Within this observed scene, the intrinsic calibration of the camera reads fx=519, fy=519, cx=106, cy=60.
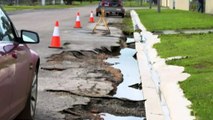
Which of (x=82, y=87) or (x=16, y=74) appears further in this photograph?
(x=82, y=87)

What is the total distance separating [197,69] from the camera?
34.4ft

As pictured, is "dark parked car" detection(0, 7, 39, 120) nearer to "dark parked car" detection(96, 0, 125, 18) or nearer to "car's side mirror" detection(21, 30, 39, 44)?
"car's side mirror" detection(21, 30, 39, 44)

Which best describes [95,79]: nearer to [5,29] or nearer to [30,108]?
[30,108]

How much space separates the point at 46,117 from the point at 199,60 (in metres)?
5.52

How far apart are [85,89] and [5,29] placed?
367 centimetres

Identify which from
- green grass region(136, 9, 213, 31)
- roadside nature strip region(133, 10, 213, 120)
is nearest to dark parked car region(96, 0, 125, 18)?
green grass region(136, 9, 213, 31)

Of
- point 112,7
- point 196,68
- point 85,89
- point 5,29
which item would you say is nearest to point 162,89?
point 85,89

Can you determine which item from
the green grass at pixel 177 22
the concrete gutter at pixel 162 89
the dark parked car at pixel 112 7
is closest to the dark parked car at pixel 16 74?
the concrete gutter at pixel 162 89

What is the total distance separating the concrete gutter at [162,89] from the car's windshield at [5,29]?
2.33 m

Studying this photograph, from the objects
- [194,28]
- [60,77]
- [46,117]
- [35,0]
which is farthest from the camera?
[35,0]

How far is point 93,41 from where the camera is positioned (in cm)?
1844

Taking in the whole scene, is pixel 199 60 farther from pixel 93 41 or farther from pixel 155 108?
pixel 93 41

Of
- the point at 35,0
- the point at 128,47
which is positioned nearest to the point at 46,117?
the point at 128,47

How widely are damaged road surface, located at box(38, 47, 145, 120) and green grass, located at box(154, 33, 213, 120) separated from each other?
34.1 inches
